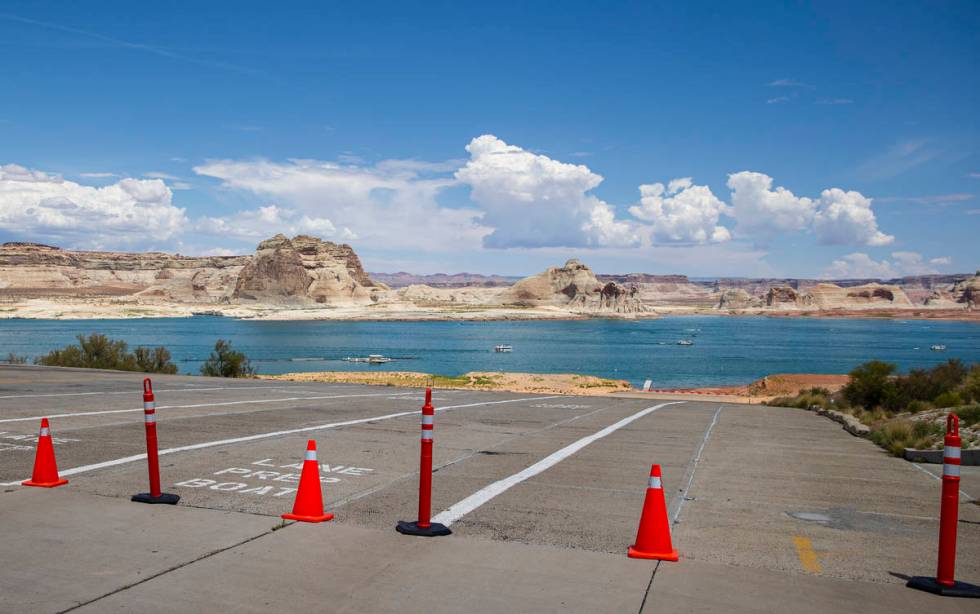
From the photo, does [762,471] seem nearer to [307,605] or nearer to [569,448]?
[569,448]

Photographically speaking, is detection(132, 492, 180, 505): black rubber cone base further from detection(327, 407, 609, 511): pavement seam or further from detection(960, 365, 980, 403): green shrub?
detection(960, 365, 980, 403): green shrub

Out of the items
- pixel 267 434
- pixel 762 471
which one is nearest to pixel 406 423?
pixel 267 434

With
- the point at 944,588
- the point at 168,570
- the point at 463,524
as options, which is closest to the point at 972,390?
the point at 944,588

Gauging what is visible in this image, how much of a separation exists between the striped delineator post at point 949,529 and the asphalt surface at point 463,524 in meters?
0.15

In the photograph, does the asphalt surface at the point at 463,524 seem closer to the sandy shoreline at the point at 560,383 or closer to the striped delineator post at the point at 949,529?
the striped delineator post at the point at 949,529

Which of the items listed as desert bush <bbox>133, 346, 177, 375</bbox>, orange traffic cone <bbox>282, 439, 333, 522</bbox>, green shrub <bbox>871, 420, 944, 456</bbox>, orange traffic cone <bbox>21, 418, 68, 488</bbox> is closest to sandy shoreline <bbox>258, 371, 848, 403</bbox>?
desert bush <bbox>133, 346, 177, 375</bbox>

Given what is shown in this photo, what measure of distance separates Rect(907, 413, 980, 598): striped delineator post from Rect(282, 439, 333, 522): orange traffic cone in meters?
A: 4.61

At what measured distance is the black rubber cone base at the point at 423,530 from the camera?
6.47 m

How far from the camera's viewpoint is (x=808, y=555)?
6355 mm

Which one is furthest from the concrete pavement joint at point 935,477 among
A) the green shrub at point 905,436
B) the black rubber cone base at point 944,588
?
the black rubber cone base at point 944,588

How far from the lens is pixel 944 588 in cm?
546

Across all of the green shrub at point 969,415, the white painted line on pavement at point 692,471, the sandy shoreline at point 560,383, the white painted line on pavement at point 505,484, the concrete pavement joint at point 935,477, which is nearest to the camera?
the white painted line on pavement at point 505,484

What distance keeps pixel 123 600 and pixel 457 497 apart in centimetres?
366

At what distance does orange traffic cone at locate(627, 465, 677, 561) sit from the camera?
604 centimetres
